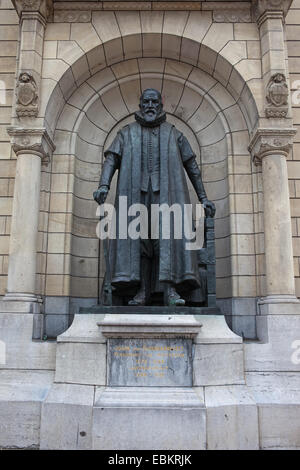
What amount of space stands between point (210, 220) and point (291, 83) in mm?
3504

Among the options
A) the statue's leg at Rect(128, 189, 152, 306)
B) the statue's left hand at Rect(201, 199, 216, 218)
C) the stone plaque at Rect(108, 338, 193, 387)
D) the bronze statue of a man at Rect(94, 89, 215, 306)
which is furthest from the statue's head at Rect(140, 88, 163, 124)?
the stone plaque at Rect(108, 338, 193, 387)

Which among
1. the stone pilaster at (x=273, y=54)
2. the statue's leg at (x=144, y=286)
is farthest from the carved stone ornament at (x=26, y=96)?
the stone pilaster at (x=273, y=54)

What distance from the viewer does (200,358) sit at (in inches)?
215

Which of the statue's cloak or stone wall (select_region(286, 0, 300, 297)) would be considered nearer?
the statue's cloak

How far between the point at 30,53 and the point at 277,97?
4.32m

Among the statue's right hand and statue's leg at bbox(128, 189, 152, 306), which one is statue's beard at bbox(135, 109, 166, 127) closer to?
statue's leg at bbox(128, 189, 152, 306)

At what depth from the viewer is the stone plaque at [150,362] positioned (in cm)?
531

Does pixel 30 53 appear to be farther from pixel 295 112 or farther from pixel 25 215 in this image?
pixel 295 112

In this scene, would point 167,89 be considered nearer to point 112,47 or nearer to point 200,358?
point 112,47

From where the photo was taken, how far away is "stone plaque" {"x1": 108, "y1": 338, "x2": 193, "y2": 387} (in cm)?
531

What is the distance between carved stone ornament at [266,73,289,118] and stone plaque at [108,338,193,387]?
4.15 metres

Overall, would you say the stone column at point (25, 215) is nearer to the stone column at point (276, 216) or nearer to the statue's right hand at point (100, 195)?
the statue's right hand at point (100, 195)

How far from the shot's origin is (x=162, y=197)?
6297 mm

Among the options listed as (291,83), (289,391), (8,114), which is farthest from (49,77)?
(289,391)
